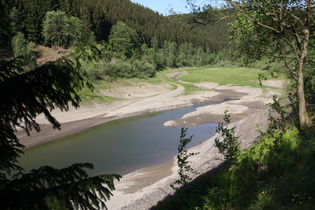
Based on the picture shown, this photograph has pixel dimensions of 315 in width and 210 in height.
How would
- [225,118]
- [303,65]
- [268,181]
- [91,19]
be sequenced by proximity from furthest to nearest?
[91,19], [225,118], [303,65], [268,181]

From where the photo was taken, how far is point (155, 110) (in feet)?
124

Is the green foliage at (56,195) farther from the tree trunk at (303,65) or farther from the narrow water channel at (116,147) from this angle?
the narrow water channel at (116,147)

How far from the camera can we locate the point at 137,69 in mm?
62125

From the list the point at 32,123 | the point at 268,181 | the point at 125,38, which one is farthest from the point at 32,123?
the point at 125,38

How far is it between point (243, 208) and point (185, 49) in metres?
129

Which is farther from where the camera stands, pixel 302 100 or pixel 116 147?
pixel 116 147

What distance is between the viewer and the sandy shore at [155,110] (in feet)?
42.1

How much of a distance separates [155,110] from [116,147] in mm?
16824

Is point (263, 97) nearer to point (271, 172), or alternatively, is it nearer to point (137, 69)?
point (137, 69)

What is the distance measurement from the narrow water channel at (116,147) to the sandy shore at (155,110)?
1.41 meters

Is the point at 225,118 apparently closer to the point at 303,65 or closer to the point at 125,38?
the point at 303,65

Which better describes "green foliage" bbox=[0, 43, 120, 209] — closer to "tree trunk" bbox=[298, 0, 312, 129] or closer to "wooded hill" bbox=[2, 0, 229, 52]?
"wooded hill" bbox=[2, 0, 229, 52]

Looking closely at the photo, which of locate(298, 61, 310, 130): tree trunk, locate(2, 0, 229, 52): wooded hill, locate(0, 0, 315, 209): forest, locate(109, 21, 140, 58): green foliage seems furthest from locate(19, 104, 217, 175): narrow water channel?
locate(109, 21, 140, 58): green foliage

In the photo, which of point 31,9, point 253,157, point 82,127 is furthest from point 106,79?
point 253,157
